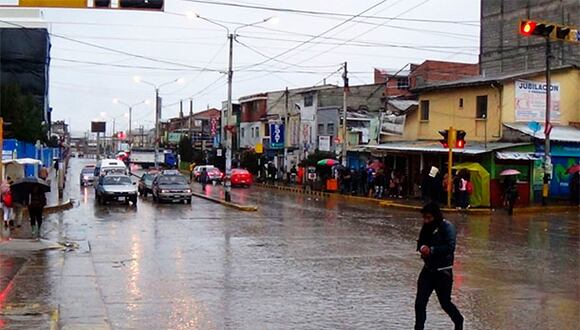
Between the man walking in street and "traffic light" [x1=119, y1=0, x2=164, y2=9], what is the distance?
8861 mm

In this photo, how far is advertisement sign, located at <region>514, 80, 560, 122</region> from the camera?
37.4 meters

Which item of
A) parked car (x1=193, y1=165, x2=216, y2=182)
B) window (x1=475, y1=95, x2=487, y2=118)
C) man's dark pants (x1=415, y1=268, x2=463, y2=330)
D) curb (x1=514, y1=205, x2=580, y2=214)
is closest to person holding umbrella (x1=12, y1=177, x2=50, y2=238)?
man's dark pants (x1=415, y1=268, x2=463, y2=330)

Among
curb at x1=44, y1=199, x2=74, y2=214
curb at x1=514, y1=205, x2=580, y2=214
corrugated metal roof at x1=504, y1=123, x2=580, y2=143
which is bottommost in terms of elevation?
curb at x1=44, y1=199, x2=74, y2=214

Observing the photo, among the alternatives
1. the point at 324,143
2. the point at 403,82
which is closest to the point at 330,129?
the point at 324,143

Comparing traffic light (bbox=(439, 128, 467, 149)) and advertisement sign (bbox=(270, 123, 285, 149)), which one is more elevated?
advertisement sign (bbox=(270, 123, 285, 149))

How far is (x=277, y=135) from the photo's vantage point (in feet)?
243

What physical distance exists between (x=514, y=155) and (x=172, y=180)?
17333 millimetres

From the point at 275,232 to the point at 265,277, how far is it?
8946 mm

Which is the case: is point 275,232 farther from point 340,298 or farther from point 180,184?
point 180,184

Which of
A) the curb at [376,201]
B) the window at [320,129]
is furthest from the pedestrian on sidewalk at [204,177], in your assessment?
the window at [320,129]

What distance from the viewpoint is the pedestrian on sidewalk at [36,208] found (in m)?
20.4

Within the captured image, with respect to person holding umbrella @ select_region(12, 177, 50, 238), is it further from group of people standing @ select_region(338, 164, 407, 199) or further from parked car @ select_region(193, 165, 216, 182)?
parked car @ select_region(193, 165, 216, 182)

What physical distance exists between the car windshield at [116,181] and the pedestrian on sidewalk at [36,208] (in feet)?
55.0

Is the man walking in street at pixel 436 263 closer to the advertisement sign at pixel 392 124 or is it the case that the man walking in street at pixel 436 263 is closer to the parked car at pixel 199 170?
the advertisement sign at pixel 392 124
